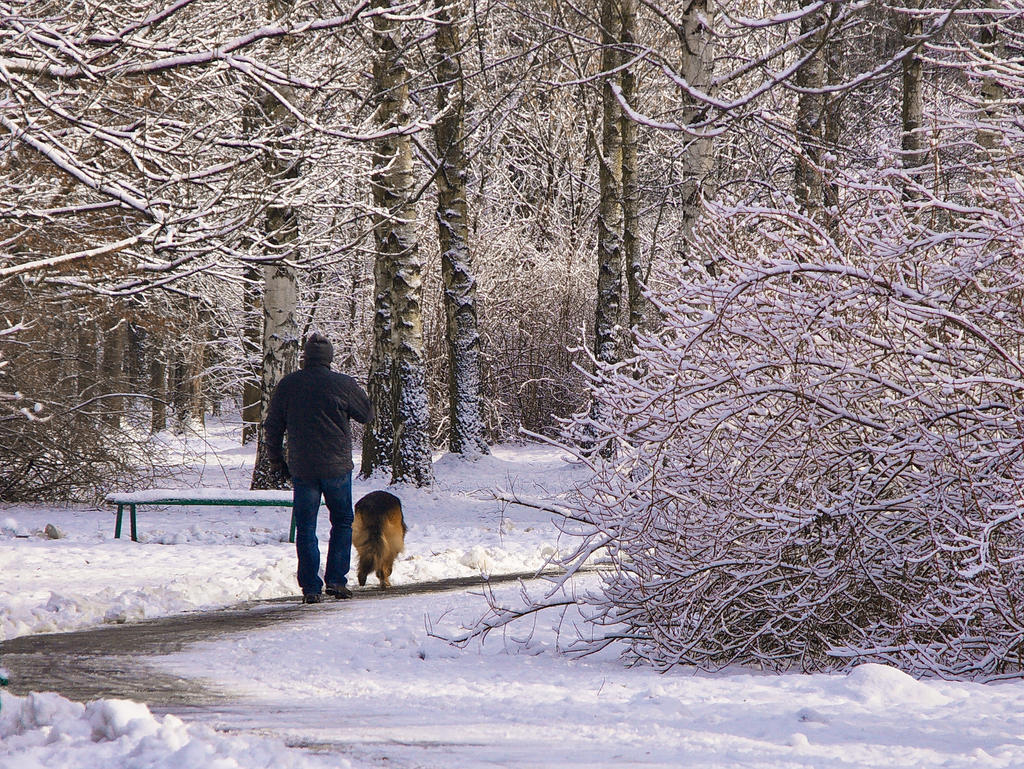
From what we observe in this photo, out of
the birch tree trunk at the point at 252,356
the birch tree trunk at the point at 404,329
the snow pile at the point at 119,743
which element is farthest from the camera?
the birch tree trunk at the point at 252,356

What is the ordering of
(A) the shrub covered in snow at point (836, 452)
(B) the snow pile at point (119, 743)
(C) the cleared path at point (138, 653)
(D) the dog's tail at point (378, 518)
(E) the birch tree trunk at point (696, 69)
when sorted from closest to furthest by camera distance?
(B) the snow pile at point (119, 743), (C) the cleared path at point (138, 653), (A) the shrub covered in snow at point (836, 452), (D) the dog's tail at point (378, 518), (E) the birch tree trunk at point (696, 69)

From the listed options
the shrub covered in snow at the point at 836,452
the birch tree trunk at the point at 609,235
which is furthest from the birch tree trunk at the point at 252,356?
the shrub covered in snow at the point at 836,452

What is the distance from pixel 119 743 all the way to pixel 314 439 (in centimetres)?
481

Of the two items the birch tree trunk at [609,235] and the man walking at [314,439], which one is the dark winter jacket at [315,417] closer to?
the man walking at [314,439]

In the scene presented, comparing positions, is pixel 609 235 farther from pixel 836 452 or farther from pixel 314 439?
pixel 836 452

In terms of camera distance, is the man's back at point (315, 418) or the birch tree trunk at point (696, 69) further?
the birch tree trunk at point (696, 69)

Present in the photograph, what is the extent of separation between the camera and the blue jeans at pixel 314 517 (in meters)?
9.06

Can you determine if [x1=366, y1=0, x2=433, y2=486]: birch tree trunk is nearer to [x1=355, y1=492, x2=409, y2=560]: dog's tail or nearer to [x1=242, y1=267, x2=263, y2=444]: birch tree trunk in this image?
[x1=355, y1=492, x2=409, y2=560]: dog's tail

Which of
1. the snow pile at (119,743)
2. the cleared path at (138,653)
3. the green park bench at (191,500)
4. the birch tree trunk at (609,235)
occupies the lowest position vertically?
the cleared path at (138,653)

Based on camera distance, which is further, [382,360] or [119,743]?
[382,360]

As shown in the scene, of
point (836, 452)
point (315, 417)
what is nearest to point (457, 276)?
point (315, 417)

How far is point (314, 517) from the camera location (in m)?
9.11

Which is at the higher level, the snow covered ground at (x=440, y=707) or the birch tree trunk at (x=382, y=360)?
the birch tree trunk at (x=382, y=360)

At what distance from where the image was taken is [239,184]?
9.95 metres
